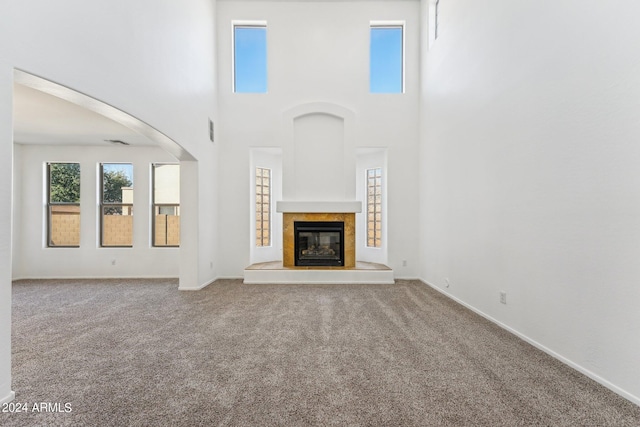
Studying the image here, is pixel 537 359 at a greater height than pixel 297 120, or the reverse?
pixel 297 120

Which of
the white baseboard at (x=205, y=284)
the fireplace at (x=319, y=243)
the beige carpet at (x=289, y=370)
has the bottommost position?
the white baseboard at (x=205, y=284)

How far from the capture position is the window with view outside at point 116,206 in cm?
620

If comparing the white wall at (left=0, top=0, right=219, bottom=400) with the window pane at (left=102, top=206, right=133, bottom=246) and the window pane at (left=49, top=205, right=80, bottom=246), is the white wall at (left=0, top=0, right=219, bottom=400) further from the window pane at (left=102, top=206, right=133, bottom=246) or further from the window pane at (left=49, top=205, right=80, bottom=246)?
the window pane at (left=49, top=205, right=80, bottom=246)

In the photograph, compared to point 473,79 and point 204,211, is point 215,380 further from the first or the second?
point 473,79

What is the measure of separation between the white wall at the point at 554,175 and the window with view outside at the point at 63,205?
24.5 ft

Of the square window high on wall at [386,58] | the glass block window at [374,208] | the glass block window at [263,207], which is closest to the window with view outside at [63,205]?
the glass block window at [263,207]

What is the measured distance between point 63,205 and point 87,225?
2.29 ft

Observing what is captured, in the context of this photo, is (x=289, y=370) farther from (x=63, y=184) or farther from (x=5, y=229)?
(x=63, y=184)

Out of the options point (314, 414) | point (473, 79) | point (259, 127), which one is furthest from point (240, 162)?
point (314, 414)

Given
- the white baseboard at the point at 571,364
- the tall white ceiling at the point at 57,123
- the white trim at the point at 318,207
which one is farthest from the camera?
the white trim at the point at 318,207

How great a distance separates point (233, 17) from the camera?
6094 millimetres

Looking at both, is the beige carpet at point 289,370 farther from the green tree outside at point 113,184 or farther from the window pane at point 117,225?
the green tree outside at point 113,184

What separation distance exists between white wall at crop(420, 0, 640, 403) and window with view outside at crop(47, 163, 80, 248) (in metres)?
7.48

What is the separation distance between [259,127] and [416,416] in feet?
18.5
